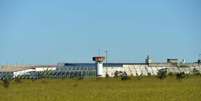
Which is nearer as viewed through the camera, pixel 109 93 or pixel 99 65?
pixel 109 93

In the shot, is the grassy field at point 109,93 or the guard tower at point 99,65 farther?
the guard tower at point 99,65

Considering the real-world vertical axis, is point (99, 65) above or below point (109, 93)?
above

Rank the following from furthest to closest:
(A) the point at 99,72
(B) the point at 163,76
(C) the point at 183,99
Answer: (A) the point at 99,72 → (B) the point at 163,76 → (C) the point at 183,99

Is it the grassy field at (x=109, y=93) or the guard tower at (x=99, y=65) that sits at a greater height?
the guard tower at (x=99, y=65)

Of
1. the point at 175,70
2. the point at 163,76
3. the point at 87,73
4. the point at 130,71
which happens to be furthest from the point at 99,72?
the point at 163,76

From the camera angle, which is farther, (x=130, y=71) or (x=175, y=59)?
(x=175, y=59)

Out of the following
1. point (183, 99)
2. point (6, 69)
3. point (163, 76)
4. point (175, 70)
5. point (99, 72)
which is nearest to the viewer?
point (183, 99)

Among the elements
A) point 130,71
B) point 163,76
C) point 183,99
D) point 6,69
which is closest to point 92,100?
point 183,99

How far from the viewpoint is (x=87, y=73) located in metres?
121

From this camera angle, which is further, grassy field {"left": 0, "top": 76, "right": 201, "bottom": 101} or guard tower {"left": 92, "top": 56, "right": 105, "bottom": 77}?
guard tower {"left": 92, "top": 56, "right": 105, "bottom": 77}

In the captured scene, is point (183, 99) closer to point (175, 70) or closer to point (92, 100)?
point (92, 100)

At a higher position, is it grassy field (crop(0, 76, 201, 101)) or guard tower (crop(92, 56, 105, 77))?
guard tower (crop(92, 56, 105, 77))

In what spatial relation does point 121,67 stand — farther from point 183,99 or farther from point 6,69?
point 183,99

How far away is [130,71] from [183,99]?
327 feet
